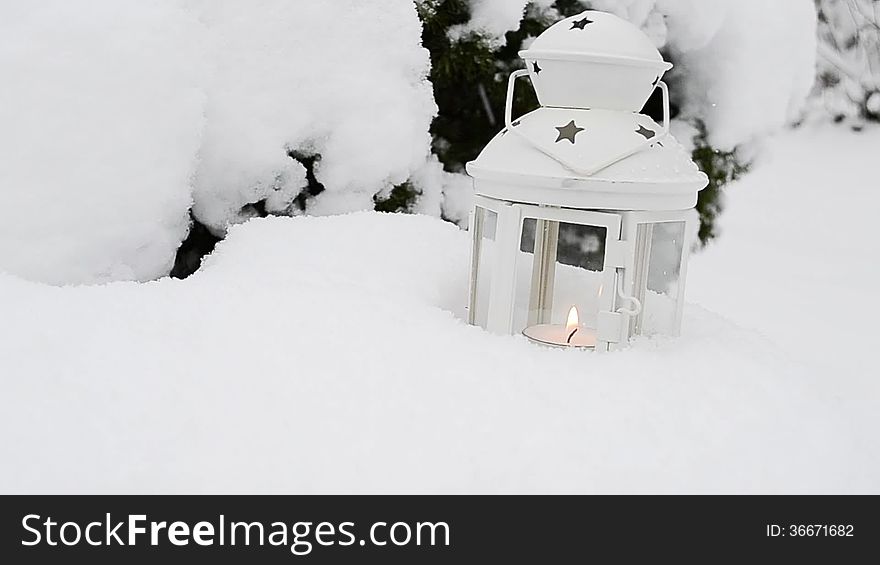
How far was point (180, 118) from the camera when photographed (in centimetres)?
165

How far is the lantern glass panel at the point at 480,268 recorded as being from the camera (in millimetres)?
1505

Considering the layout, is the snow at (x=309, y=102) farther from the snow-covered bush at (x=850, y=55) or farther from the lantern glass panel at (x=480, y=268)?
the snow-covered bush at (x=850, y=55)

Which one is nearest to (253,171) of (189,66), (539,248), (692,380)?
(189,66)

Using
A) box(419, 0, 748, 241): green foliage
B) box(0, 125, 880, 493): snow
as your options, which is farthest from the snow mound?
box(419, 0, 748, 241): green foliage

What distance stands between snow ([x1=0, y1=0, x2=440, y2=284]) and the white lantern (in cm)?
51

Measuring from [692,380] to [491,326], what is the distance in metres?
0.33

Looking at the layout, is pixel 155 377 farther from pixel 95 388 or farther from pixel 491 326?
pixel 491 326

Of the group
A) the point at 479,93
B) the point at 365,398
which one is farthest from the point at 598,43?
the point at 479,93

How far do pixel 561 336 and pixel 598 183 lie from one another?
0.98 ft

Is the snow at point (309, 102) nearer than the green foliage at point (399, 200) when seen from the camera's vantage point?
Yes

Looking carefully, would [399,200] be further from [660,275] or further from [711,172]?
[711,172]

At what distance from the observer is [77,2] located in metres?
1.60

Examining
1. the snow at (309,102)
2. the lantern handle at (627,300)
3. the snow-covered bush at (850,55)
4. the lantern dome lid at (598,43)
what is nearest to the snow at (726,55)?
the snow at (309,102)
